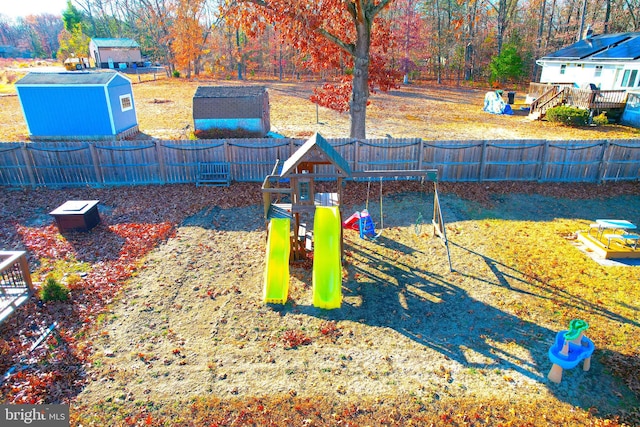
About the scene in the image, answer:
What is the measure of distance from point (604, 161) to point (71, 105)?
928 inches

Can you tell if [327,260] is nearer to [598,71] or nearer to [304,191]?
[304,191]

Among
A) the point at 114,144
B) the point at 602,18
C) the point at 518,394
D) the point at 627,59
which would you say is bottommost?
the point at 518,394

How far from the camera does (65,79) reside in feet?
64.1

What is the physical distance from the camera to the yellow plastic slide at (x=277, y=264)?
826cm

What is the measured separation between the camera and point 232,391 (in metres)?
6.21

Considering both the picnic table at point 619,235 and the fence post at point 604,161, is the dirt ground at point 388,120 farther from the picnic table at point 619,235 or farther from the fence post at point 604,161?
the picnic table at point 619,235

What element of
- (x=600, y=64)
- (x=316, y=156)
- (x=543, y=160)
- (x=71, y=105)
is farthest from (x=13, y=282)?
(x=600, y=64)

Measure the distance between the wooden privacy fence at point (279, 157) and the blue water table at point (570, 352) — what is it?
31.7ft

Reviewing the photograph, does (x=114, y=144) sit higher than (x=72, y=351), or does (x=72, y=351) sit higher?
(x=114, y=144)

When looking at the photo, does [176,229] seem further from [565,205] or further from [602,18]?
[602,18]

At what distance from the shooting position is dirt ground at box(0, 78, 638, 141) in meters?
22.3

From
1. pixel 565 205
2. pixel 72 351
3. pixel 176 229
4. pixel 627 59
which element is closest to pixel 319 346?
pixel 72 351

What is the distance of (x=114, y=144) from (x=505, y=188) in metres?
14.8

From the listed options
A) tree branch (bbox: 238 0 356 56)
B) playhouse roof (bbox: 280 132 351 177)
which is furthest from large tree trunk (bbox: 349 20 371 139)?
playhouse roof (bbox: 280 132 351 177)
